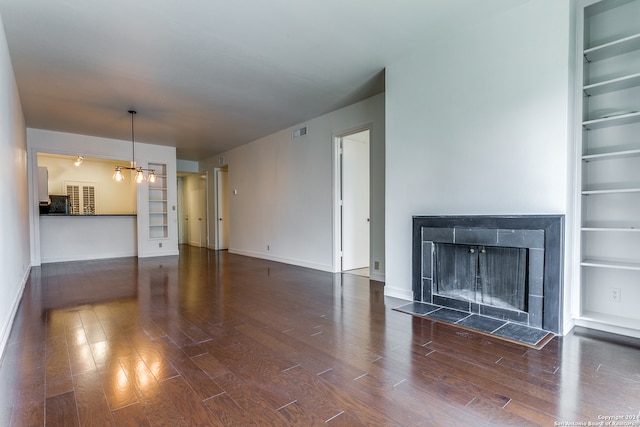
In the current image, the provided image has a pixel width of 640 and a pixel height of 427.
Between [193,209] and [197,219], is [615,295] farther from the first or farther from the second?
[193,209]

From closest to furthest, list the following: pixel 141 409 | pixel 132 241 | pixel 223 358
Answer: pixel 141 409
pixel 223 358
pixel 132 241

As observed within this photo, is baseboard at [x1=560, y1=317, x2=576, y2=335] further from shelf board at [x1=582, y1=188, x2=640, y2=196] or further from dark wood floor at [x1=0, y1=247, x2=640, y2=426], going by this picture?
shelf board at [x1=582, y1=188, x2=640, y2=196]

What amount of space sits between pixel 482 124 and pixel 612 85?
0.96 metres

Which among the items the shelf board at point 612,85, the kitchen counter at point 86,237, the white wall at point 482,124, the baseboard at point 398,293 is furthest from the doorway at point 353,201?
the kitchen counter at point 86,237

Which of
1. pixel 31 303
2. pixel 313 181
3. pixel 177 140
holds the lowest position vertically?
pixel 31 303

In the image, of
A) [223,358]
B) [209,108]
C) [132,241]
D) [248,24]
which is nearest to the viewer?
[223,358]

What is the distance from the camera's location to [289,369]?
2.00m

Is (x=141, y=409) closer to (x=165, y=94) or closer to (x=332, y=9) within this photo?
(x=332, y=9)

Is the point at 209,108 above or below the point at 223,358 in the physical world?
above

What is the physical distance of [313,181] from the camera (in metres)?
5.70

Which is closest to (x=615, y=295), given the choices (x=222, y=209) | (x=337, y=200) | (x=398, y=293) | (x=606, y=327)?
(x=606, y=327)

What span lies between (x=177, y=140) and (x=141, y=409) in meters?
6.48

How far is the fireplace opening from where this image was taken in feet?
8.87

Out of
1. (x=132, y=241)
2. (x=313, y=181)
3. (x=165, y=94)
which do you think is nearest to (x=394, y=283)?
(x=313, y=181)
